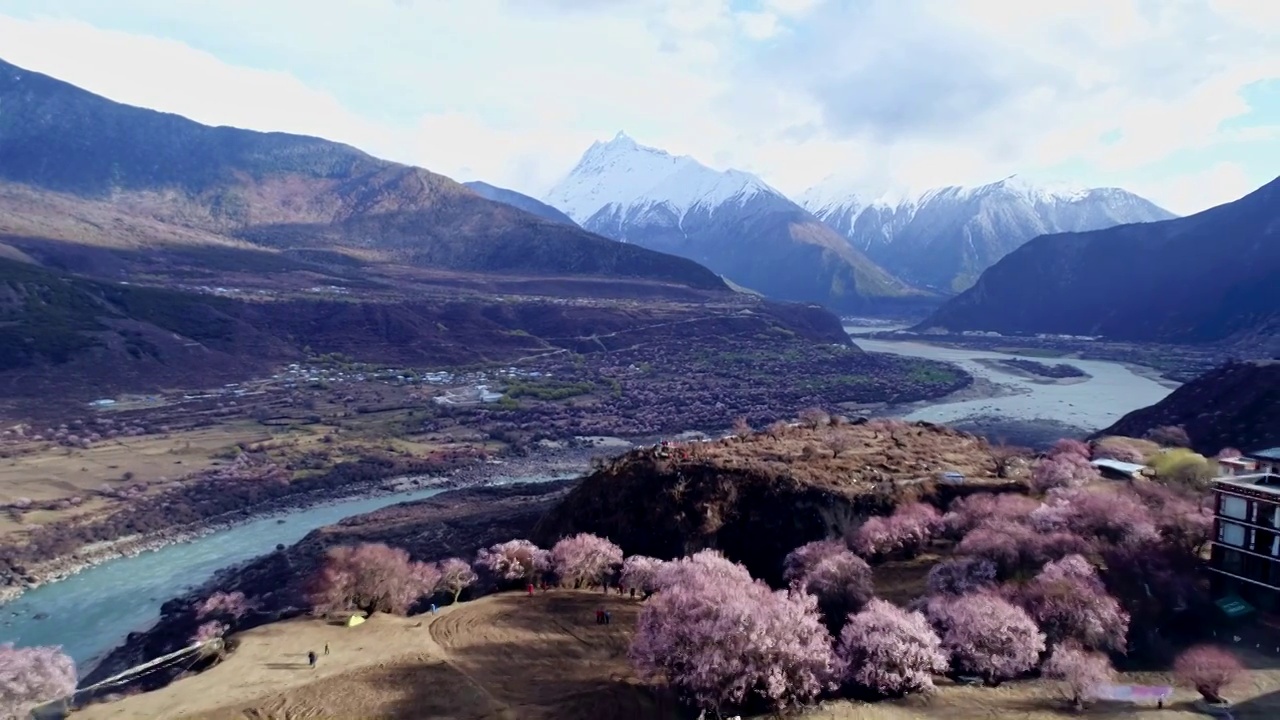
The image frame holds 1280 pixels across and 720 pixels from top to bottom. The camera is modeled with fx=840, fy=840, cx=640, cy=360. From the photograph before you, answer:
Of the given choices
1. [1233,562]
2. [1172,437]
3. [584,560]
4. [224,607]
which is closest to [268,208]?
[224,607]

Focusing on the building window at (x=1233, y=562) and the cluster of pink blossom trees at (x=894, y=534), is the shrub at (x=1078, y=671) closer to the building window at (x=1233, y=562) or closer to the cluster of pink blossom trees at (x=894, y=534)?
the building window at (x=1233, y=562)

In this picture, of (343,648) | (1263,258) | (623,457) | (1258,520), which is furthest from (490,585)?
(1263,258)

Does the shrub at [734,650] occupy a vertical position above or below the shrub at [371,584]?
above

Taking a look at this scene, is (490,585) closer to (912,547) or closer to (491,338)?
(912,547)

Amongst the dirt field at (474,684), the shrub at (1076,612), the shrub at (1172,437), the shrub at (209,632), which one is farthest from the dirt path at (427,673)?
the shrub at (1172,437)

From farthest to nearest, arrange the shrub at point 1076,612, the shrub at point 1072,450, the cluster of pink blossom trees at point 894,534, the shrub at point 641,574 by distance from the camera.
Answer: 1. the shrub at point 1072,450
2. the cluster of pink blossom trees at point 894,534
3. the shrub at point 641,574
4. the shrub at point 1076,612

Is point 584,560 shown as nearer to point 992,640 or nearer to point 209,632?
point 209,632
